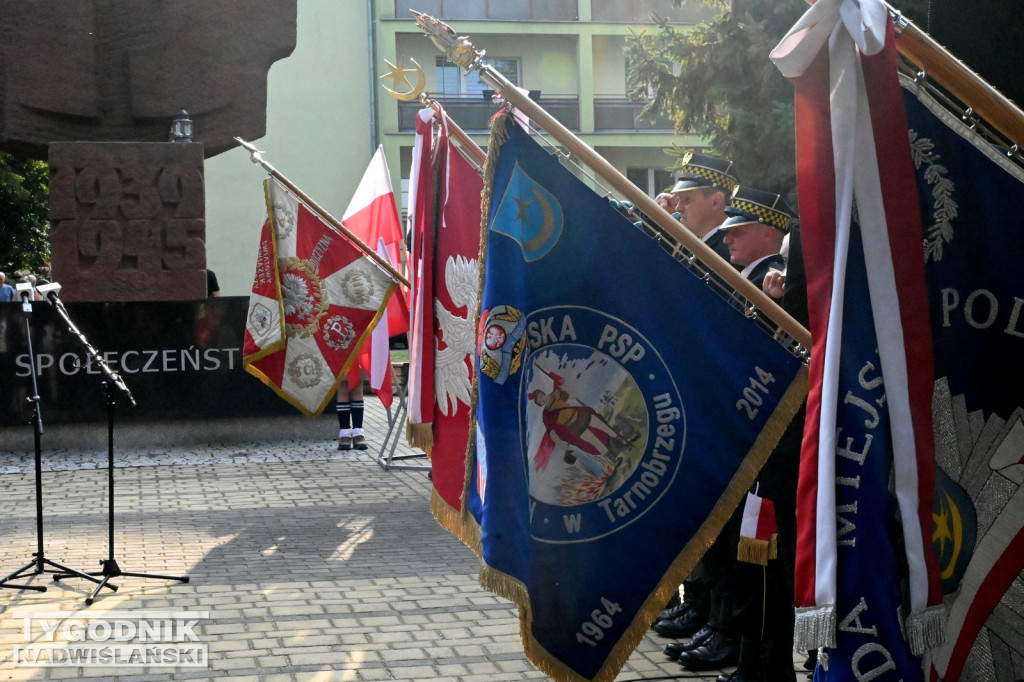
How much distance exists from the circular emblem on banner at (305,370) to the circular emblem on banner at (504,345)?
20.7 feet

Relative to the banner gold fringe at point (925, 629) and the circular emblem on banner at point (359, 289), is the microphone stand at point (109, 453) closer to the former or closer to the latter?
the banner gold fringe at point (925, 629)

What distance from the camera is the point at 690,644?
4.79m

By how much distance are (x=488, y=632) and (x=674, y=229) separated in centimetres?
223

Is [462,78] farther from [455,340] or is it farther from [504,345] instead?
[504,345]

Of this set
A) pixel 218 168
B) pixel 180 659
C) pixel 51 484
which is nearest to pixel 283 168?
pixel 218 168

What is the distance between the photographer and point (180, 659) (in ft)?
15.5

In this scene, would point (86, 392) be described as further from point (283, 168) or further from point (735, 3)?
point (283, 168)

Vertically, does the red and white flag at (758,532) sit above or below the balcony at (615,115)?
below

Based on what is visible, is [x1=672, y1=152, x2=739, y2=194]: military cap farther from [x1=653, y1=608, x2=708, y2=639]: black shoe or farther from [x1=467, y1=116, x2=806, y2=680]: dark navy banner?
[x1=653, y1=608, x2=708, y2=639]: black shoe

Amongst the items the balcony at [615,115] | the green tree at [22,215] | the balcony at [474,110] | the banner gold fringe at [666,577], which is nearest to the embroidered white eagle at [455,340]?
the banner gold fringe at [666,577]

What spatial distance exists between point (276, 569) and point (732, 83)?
37.9ft

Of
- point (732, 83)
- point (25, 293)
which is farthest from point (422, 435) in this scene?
point (732, 83)

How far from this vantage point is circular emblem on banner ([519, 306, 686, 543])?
3785 millimetres

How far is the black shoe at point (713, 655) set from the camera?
4672 millimetres
